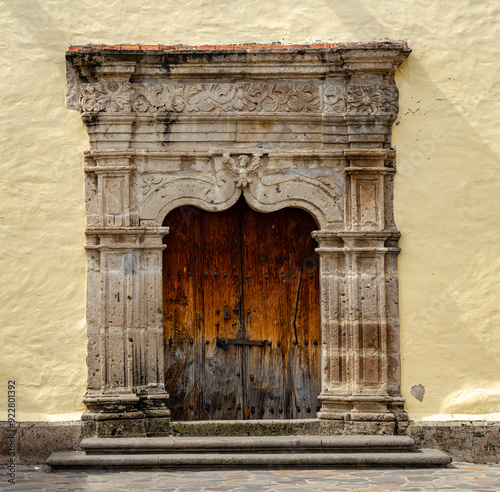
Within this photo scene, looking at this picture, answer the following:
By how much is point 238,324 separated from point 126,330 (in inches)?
36.7

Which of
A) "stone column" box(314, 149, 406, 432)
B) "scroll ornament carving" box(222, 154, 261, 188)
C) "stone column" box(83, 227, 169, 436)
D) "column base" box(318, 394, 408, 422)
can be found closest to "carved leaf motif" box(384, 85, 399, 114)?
"stone column" box(314, 149, 406, 432)

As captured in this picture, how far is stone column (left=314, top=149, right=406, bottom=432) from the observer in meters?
7.27

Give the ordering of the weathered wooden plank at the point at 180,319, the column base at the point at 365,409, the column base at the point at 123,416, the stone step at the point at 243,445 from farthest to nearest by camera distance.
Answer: the weathered wooden plank at the point at 180,319
the column base at the point at 365,409
the column base at the point at 123,416
the stone step at the point at 243,445

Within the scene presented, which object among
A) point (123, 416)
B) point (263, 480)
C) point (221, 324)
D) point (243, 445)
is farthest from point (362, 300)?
point (123, 416)

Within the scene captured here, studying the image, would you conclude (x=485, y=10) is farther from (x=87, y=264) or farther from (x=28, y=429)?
(x=28, y=429)

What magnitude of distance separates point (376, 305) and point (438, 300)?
0.48 metres

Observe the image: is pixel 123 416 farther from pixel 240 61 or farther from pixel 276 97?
pixel 240 61

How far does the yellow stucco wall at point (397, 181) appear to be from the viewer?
719 cm

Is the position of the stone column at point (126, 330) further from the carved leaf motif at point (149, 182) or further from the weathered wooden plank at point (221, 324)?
the weathered wooden plank at point (221, 324)

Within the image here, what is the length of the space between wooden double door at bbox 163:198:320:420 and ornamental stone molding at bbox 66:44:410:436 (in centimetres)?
30

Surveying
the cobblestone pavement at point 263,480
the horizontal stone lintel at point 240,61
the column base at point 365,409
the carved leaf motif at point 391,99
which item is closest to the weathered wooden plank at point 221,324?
the column base at point 365,409

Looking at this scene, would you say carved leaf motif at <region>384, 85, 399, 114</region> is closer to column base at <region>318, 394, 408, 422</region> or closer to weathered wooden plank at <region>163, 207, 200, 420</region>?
weathered wooden plank at <region>163, 207, 200, 420</region>

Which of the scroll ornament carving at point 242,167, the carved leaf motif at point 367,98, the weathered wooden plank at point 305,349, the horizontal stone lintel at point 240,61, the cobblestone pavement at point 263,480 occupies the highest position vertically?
the horizontal stone lintel at point 240,61

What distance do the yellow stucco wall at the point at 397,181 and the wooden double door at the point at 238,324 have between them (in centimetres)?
77
